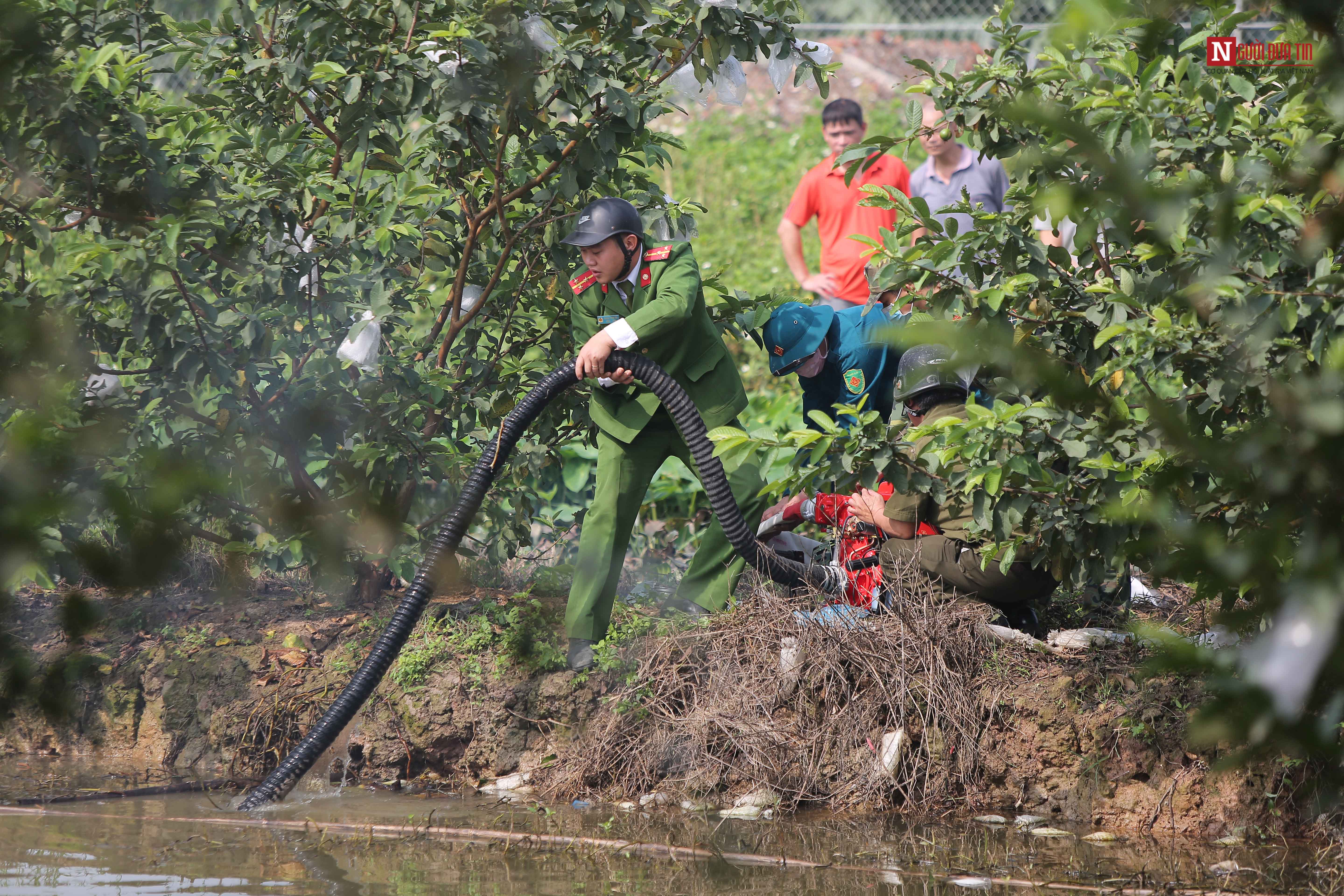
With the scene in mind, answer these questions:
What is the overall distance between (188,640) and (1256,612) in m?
5.02

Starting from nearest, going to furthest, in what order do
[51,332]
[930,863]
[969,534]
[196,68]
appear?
[51,332] < [930,863] < [969,534] < [196,68]

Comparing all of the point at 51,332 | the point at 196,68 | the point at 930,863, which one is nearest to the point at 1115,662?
the point at 930,863

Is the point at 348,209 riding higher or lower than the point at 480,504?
higher

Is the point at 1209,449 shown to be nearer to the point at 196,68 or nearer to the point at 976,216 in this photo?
the point at 976,216

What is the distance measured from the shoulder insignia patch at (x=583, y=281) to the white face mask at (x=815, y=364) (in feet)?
3.21

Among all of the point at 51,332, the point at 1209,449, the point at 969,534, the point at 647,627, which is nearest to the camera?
the point at 1209,449

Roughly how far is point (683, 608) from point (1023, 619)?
1.49m

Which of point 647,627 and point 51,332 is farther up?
point 51,332

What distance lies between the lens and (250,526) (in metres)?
3.84

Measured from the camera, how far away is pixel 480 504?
500 centimetres

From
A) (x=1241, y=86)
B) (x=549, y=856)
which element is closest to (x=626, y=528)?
(x=549, y=856)

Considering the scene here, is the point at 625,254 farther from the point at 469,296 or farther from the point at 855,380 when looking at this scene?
the point at 855,380

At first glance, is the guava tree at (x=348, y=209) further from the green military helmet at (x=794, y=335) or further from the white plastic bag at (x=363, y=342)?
the green military helmet at (x=794, y=335)

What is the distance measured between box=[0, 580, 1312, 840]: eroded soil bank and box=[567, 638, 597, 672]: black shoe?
0.17ft
